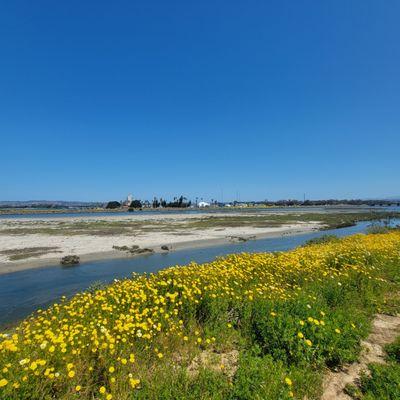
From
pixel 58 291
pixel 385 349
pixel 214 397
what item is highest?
pixel 214 397

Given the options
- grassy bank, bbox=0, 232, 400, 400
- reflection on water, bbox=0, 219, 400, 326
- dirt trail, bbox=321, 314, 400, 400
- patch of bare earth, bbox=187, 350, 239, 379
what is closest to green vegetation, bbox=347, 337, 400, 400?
dirt trail, bbox=321, 314, 400, 400

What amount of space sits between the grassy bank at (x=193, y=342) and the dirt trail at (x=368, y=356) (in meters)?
0.16

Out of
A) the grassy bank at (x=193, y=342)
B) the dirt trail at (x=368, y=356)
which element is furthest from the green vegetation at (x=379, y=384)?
the grassy bank at (x=193, y=342)

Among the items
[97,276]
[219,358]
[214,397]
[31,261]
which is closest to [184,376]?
[214,397]

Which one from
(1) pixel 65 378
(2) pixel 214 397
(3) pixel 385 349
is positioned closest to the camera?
(2) pixel 214 397

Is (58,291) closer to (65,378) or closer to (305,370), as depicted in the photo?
(65,378)

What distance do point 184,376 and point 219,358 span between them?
2.81ft

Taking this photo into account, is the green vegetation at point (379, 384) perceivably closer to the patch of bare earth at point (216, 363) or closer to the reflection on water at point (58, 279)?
the patch of bare earth at point (216, 363)

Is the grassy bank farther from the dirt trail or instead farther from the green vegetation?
the green vegetation

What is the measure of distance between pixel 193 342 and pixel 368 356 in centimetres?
293

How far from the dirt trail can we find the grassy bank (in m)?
0.16

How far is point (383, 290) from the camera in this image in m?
7.71

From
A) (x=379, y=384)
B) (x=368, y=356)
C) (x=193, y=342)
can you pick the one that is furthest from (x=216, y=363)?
(x=368, y=356)

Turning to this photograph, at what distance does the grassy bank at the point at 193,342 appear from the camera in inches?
133
